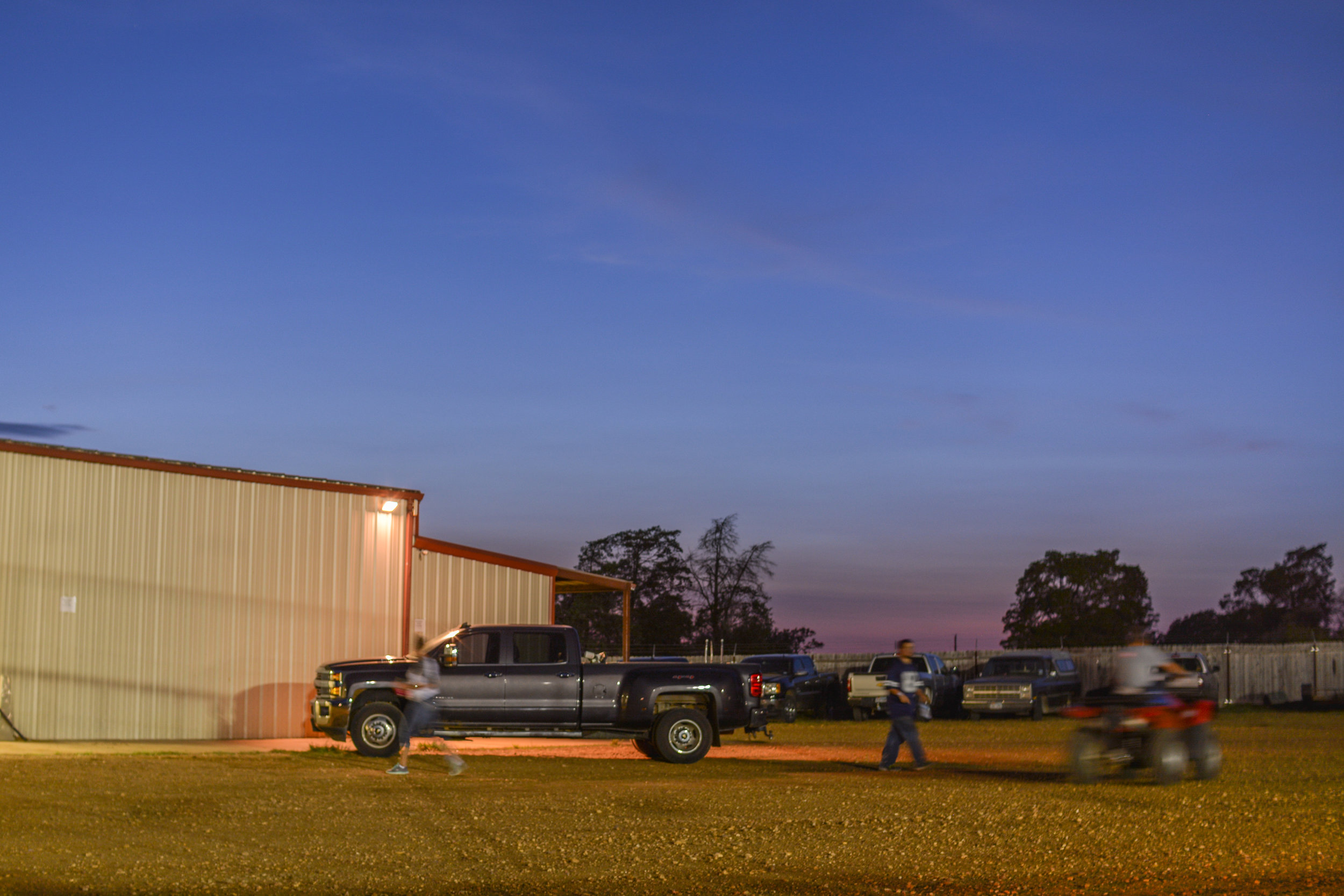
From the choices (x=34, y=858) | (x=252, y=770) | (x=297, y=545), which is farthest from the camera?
(x=297, y=545)

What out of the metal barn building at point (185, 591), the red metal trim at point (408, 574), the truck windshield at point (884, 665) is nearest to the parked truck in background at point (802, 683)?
the truck windshield at point (884, 665)

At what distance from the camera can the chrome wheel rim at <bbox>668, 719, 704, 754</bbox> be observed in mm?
17547

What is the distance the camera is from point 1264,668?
38500 millimetres

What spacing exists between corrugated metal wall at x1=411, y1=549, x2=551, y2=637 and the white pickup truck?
27.4 feet

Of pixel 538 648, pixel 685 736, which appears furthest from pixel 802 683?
pixel 538 648

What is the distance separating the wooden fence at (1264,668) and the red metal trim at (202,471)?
17.3 m

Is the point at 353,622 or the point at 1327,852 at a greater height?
the point at 353,622

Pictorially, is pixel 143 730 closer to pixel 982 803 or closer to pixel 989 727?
pixel 982 803

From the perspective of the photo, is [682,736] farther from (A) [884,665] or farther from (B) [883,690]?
(A) [884,665]

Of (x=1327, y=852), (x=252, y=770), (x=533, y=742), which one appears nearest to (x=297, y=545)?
(x=533, y=742)

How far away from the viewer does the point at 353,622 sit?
74.9 ft

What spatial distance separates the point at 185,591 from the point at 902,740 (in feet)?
38.5

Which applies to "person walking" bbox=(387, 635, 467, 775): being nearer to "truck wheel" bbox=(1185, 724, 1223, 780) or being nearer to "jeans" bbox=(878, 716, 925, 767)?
"jeans" bbox=(878, 716, 925, 767)

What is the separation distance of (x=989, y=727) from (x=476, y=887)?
67.4 feet
